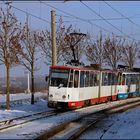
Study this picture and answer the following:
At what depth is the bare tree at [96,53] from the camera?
54625 mm

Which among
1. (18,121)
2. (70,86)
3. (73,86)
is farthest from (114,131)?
(73,86)

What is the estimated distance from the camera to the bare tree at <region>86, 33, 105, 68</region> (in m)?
54.6

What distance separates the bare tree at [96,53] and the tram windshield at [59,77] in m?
25.5

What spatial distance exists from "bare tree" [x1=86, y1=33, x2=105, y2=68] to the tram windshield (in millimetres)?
25531

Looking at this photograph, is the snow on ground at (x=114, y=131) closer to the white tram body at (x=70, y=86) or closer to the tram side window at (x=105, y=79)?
the white tram body at (x=70, y=86)

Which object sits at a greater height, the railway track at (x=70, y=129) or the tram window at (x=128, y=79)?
the tram window at (x=128, y=79)

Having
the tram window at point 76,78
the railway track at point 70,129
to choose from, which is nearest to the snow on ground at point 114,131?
the railway track at point 70,129

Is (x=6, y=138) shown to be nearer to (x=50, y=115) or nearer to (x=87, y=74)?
(x=50, y=115)

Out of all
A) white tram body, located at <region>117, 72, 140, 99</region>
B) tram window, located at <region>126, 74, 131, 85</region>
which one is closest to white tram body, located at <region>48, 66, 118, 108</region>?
white tram body, located at <region>117, 72, 140, 99</region>

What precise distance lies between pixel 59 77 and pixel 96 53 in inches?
1092

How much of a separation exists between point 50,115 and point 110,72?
13158 mm

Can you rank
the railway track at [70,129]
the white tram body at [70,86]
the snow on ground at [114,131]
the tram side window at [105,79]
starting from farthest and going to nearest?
the tram side window at [105,79] < the white tram body at [70,86] < the railway track at [70,129] < the snow on ground at [114,131]

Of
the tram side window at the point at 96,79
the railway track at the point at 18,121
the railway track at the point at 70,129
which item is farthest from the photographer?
the tram side window at the point at 96,79

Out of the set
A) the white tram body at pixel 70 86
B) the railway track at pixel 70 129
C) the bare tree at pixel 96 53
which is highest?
the bare tree at pixel 96 53
